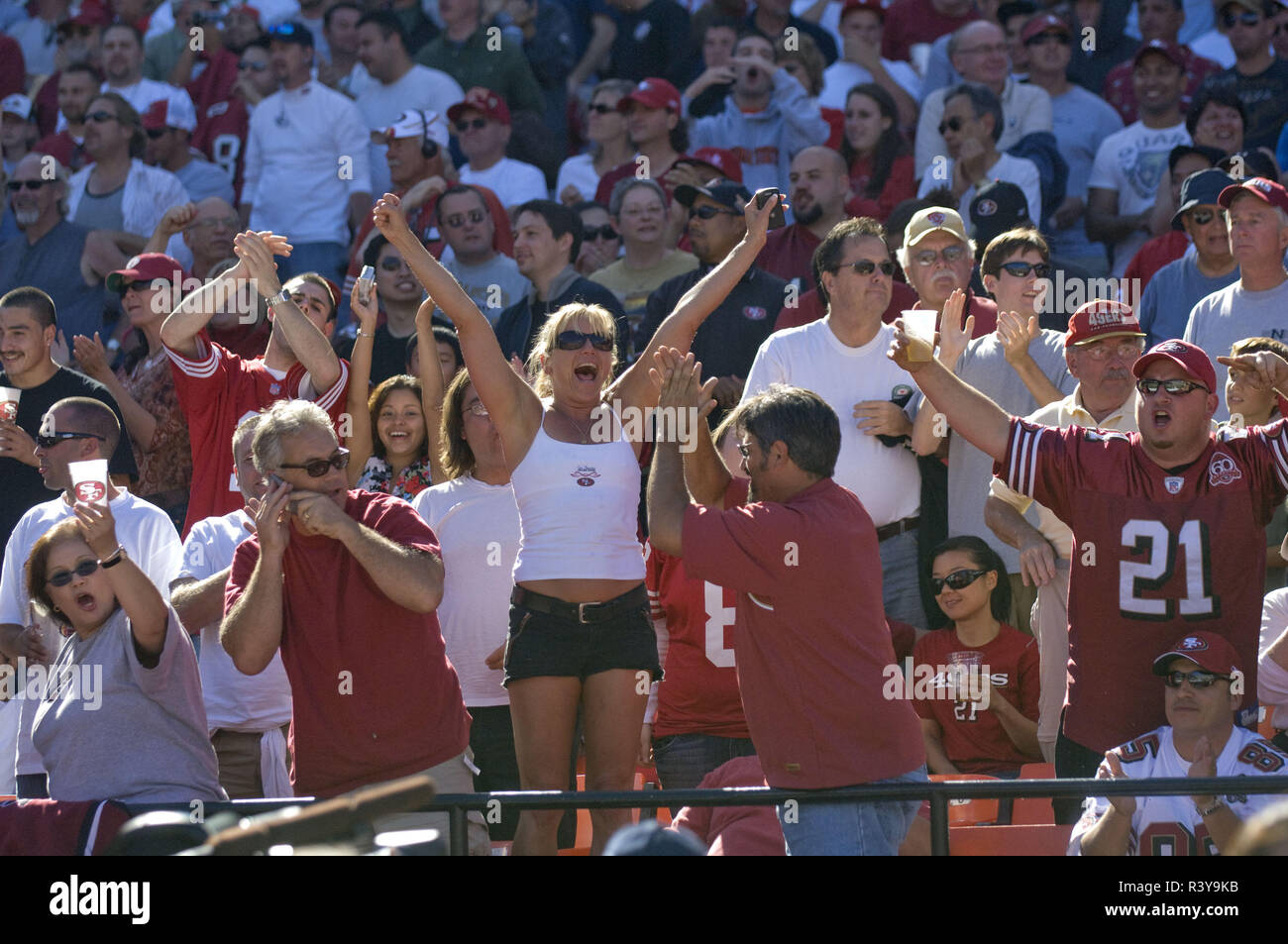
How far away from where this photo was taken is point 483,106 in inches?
413

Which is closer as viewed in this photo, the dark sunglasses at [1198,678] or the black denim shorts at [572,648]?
the dark sunglasses at [1198,678]

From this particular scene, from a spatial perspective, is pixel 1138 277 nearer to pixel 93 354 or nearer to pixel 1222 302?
pixel 1222 302

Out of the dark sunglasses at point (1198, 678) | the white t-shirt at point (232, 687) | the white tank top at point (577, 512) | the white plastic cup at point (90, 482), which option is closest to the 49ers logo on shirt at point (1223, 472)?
the dark sunglasses at point (1198, 678)

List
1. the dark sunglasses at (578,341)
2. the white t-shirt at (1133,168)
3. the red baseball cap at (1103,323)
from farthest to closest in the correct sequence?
the white t-shirt at (1133,168), the red baseball cap at (1103,323), the dark sunglasses at (578,341)

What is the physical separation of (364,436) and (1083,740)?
3543 mm

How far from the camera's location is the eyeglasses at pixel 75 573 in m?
5.12

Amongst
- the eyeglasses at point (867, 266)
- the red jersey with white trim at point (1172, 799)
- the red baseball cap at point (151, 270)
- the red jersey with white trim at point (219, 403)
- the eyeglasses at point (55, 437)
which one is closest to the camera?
the red jersey with white trim at point (1172, 799)

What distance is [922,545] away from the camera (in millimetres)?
6844

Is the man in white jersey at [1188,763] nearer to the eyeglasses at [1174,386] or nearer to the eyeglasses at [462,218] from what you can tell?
the eyeglasses at [1174,386]

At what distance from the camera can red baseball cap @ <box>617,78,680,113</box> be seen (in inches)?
389

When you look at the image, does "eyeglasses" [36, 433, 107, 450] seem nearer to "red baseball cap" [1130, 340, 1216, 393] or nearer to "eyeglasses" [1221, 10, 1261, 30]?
"red baseball cap" [1130, 340, 1216, 393]

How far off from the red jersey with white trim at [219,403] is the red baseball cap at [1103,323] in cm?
309

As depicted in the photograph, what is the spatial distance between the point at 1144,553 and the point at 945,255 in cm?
246
